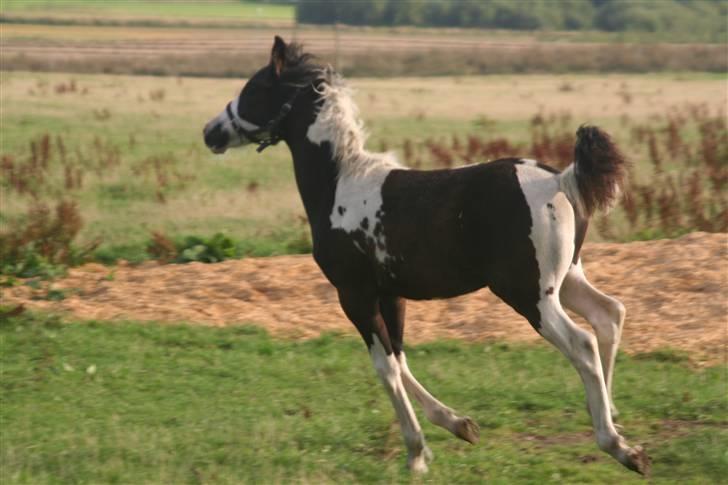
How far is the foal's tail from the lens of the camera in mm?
5973

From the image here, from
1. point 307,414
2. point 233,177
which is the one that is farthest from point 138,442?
point 233,177

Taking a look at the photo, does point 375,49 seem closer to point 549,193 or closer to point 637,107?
point 637,107

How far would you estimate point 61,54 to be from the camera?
39094 millimetres

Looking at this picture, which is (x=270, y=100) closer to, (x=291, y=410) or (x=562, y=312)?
(x=291, y=410)

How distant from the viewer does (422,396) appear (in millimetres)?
6801

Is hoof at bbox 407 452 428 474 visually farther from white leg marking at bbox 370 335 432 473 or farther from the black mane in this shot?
the black mane

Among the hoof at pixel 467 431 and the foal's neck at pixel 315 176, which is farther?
the foal's neck at pixel 315 176

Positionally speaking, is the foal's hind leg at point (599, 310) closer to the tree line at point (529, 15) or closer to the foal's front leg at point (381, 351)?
the foal's front leg at point (381, 351)

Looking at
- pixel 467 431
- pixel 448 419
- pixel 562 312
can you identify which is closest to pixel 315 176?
pixel 448 419

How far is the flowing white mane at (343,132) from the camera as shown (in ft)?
22.6

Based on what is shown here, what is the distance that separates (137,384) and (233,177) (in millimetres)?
10425

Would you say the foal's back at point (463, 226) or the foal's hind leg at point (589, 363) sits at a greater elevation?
the foal's back at point (463, 226)

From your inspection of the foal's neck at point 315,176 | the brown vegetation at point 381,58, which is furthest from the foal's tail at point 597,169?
the brown vegetation at point 381,58

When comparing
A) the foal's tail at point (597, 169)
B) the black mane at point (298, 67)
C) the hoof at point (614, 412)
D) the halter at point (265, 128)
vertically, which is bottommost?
the hoof at point (614, 412)
